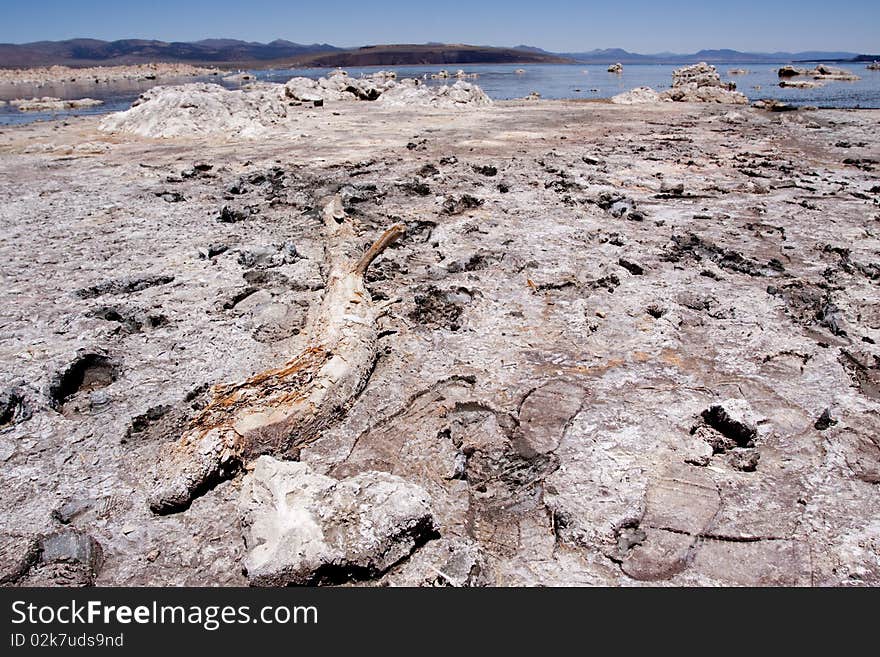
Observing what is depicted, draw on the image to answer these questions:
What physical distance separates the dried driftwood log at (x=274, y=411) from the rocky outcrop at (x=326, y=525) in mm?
360

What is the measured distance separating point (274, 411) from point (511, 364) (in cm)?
193

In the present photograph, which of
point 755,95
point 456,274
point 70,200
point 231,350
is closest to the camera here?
point 231,350

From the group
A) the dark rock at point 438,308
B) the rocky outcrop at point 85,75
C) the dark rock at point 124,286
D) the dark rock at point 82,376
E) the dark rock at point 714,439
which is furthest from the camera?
the rocky outcrop at point 85,75

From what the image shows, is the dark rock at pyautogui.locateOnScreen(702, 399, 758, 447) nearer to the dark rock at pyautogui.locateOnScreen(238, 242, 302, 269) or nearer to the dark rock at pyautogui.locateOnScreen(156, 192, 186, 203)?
the dark rock at pyautogui.locateOnScreen(238, 242, 302, 269)

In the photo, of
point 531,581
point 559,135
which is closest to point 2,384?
point 531,581

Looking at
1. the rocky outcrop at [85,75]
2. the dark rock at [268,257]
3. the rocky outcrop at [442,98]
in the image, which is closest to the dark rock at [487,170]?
the dark rock at [268,257]

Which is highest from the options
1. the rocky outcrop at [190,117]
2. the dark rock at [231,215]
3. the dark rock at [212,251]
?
the rocky outcrop at [190,117]

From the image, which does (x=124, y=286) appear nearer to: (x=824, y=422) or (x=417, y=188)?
(x=417, y=188)

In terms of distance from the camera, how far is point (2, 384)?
3920 mm

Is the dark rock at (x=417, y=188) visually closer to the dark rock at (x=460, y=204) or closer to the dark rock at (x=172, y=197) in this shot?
the dark rock at (x=460, y=204)

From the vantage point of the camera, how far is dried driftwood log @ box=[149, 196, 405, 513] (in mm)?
2979

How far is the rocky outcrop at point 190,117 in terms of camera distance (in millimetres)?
16469

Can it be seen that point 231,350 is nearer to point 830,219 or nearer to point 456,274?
point 456,274

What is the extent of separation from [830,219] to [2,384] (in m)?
10.3
